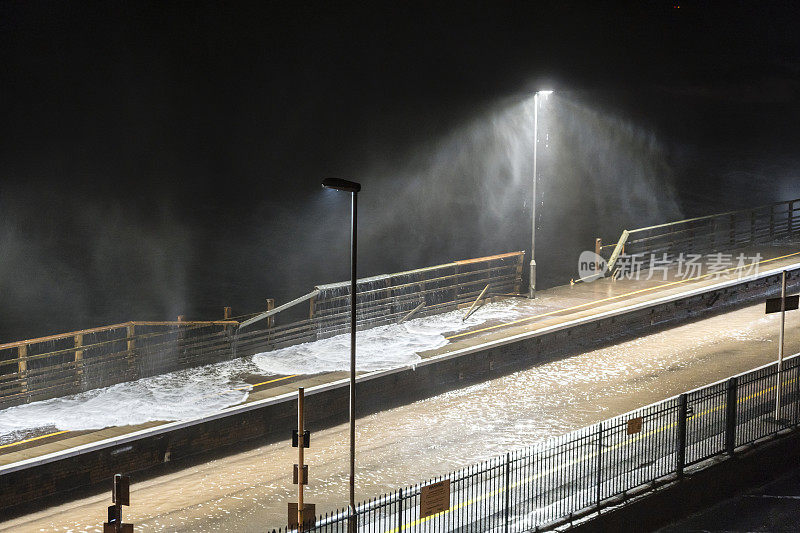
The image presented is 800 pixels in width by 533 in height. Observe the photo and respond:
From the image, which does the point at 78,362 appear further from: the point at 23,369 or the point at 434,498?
the point at 434,498

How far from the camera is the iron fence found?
14891 millimetres

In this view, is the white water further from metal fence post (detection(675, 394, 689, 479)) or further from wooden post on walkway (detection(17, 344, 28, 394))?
metal fence post (detection(675, 394, 689, 479))

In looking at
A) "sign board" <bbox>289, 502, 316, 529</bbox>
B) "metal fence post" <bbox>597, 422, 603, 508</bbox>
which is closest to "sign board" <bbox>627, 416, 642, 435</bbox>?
"metal fence post" <bbox>597, 422, 603, 508</bbox>

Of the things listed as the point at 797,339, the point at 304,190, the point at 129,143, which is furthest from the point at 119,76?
the point at 797,339

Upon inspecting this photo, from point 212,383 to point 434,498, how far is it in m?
11.2

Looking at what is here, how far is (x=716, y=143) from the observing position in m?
86.9

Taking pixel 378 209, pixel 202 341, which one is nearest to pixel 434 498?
pixel 202 341

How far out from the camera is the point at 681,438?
56.4 feet

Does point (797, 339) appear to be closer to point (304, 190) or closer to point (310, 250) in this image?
point (310, 250)

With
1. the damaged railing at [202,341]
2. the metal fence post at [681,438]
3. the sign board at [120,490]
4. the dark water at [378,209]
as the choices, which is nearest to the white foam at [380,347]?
the damaged railing at [202,341]

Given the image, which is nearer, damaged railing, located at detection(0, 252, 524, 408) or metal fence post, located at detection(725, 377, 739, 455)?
metal fence post, located at detection(725, 377, 739, 455)

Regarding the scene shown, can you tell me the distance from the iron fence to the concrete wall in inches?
191

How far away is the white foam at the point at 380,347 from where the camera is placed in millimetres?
24562

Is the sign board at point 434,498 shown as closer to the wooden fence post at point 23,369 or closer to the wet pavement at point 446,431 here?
the wet pavement at point 446,431
